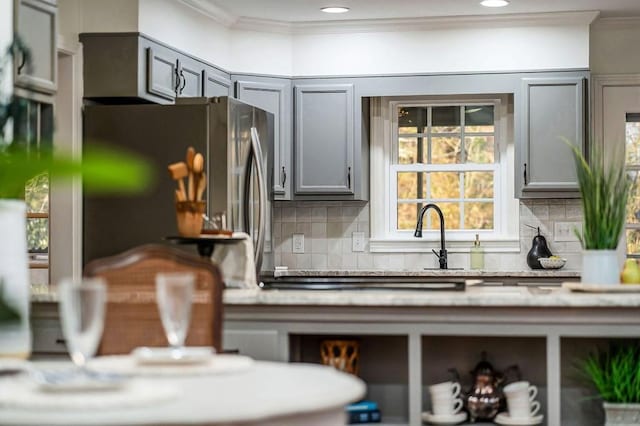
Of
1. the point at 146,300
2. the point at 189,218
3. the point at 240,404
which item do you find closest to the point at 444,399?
the point at 189,218

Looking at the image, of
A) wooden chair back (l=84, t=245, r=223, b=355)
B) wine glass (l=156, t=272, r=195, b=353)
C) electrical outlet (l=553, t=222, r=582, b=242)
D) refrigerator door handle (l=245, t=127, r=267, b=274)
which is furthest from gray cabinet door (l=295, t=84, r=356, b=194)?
wine glass (l=156, t=272, r=195, b=353)

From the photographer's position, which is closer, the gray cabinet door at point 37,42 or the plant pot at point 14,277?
the plant pot at point 14,277

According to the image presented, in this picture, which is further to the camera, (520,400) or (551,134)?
(551,134)

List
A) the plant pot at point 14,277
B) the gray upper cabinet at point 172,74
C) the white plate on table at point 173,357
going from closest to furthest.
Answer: the white plate on table at point 173,357 → the plant pot at point 14,277 → the gray upper cabinet at point 172,74

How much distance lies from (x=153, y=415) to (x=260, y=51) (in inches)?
185

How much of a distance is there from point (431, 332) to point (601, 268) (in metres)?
0.60

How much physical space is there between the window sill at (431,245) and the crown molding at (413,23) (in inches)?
49.4

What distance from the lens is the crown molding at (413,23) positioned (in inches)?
239

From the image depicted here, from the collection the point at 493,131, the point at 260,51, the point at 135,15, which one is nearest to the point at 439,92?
the point at 493,131

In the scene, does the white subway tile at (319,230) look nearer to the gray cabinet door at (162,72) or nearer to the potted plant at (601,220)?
the gray cabinet door at (162,72)

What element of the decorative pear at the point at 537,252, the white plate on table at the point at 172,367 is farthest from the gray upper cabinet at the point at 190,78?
the white plate on table at the point at 172,367

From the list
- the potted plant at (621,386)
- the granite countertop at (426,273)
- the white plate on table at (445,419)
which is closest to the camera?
the potted plant at (621,386)

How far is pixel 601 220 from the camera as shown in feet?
11.4

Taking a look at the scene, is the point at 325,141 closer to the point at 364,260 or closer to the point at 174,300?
the point at 364,260
